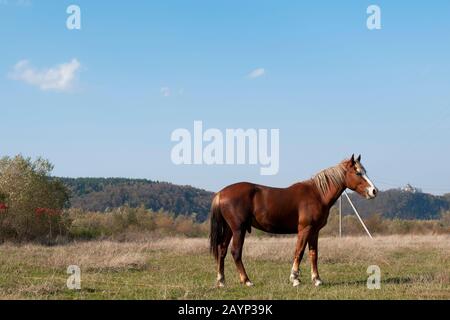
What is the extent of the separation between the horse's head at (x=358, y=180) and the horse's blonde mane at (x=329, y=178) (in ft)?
0.38

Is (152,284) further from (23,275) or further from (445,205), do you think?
(445,205)

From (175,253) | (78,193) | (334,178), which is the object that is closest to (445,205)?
(78,193)

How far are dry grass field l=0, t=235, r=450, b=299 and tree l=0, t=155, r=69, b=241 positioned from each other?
16.2 meters

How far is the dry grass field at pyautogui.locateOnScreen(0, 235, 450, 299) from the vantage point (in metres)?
9.38

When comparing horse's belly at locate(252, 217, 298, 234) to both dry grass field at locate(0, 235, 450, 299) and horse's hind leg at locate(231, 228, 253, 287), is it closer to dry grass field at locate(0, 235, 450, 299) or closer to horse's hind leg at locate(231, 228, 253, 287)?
horse's hind leg at locate(231, 228, 253, 287)

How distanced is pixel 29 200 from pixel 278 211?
27.6 m

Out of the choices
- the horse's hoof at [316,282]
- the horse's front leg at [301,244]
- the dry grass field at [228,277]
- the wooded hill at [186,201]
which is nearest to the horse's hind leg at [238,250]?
the dry grass field at [228,277]

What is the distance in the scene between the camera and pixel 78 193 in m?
97.8

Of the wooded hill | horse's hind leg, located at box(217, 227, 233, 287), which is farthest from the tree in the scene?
the wooded hill

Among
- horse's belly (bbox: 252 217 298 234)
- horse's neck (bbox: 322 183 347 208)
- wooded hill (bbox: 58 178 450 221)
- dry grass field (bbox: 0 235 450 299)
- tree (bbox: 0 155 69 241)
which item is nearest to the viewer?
dry grass field (bbox: 0 235 450 299)

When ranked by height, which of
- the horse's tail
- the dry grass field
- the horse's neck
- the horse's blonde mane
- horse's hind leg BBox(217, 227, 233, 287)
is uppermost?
the horse's blonde mane

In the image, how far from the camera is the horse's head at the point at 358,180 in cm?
1112

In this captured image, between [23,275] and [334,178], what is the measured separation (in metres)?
7.73

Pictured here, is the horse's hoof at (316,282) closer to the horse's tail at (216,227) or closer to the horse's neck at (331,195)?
the horse's neck at (331,195)
